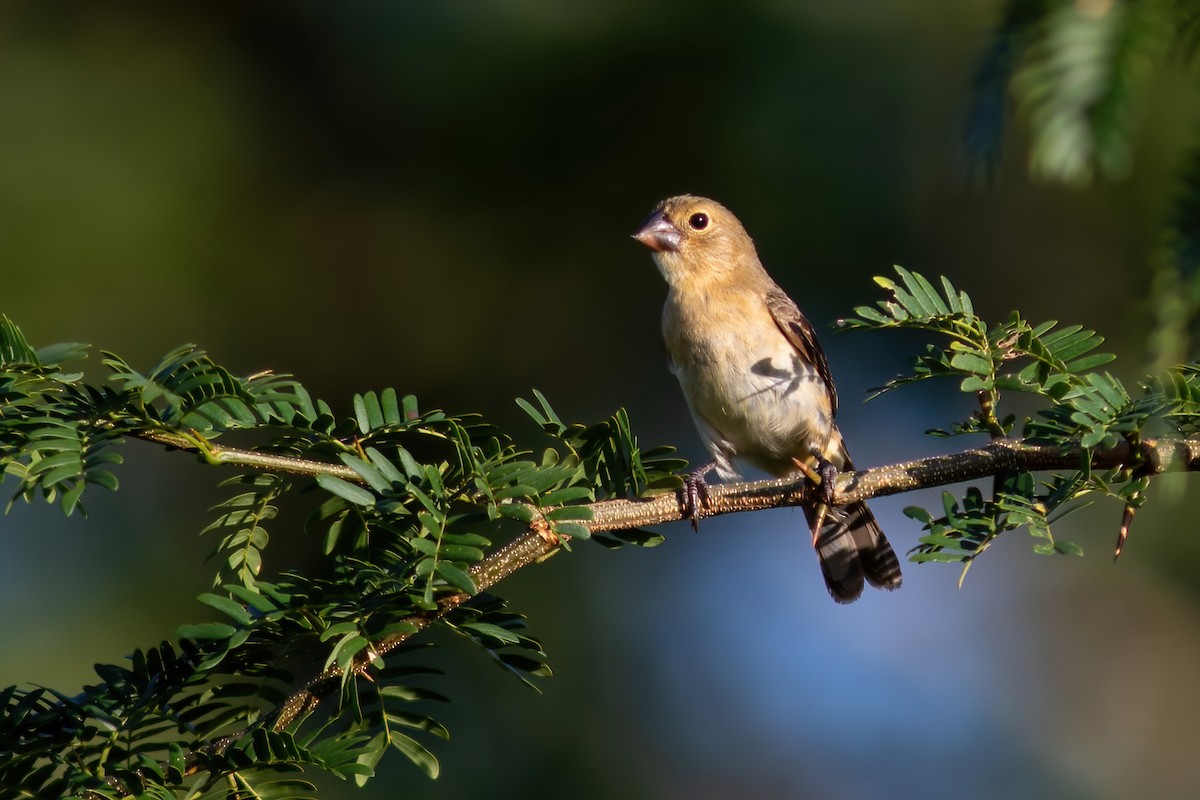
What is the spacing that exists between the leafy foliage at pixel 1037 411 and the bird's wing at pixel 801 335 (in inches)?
104

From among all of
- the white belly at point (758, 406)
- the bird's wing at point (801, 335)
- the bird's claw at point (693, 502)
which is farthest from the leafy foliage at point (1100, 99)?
the bird's wing at point (801, 335)

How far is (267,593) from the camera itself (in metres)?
1.70

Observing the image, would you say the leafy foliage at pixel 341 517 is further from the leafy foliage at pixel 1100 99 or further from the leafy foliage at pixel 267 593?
the leafy foliage at pixel 1100 99

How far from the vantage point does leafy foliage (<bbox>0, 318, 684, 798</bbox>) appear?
1.60 meters

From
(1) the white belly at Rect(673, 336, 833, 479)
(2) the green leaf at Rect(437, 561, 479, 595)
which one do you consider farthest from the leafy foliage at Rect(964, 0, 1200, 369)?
(1) the white belly at Rect(673, 336, 833, 479)

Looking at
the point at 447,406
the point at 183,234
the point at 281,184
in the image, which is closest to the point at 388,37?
the point at 281,184

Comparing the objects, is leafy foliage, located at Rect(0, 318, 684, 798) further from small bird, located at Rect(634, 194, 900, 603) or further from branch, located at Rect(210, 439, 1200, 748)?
small bird, located at Rect(634, 194, 900, 603)

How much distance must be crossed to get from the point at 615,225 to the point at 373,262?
103 centimetres

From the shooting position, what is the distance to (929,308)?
1.94 metres

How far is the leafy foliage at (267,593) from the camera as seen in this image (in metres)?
1.60

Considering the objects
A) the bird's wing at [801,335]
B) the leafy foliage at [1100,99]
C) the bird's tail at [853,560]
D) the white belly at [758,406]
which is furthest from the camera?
the bird's wing at [801,335]

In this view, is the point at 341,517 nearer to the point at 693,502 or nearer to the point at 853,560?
the point at 693,502

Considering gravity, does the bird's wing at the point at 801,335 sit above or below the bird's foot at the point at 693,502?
above

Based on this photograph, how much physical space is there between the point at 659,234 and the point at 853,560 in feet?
4.81
